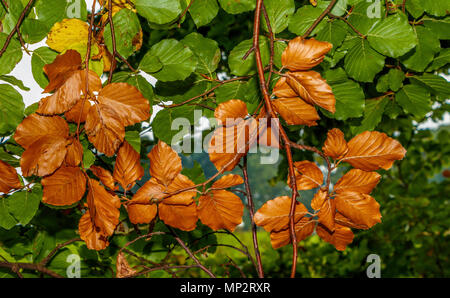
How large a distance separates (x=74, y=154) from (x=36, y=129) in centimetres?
6

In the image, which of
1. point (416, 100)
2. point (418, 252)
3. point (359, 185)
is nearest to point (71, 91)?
point (359, 185)

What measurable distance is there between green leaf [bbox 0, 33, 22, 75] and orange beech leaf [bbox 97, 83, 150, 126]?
0.21 meters

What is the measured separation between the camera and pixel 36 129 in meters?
0.47

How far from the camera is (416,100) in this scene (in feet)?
→ 2.52

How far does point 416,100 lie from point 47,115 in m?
0.70

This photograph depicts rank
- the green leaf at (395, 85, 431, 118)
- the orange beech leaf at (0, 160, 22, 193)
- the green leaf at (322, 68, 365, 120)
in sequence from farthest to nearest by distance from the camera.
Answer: the green leaf at (395, 85, 431, 118) → the green leaf at (322, 68, 365, 120) → the orange beech leaf at (0, 160, 22, 193)

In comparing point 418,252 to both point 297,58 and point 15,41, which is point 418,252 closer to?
point 297,58

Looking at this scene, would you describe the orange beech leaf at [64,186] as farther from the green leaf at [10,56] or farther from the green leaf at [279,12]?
the green leaf at [279,12]

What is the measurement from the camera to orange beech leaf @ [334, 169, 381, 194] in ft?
1.47

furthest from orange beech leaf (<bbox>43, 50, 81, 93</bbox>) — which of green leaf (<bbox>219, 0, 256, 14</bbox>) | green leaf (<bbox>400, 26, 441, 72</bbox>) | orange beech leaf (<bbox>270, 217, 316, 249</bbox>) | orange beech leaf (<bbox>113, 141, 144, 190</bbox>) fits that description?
green leaf (<bbox>400, 26, 441, 72</bbox>)

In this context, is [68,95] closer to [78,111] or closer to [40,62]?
[78,111]

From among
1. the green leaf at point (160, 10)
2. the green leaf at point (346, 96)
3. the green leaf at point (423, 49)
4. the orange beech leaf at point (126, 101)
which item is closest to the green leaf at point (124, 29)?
the green leaf at point (160, 10)

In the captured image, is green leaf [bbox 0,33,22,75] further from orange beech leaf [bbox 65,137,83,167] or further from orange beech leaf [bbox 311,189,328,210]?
orange beech leaf [bbox 311,189,328,210]

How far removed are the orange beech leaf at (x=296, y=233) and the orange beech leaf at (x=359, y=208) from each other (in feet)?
0.15
